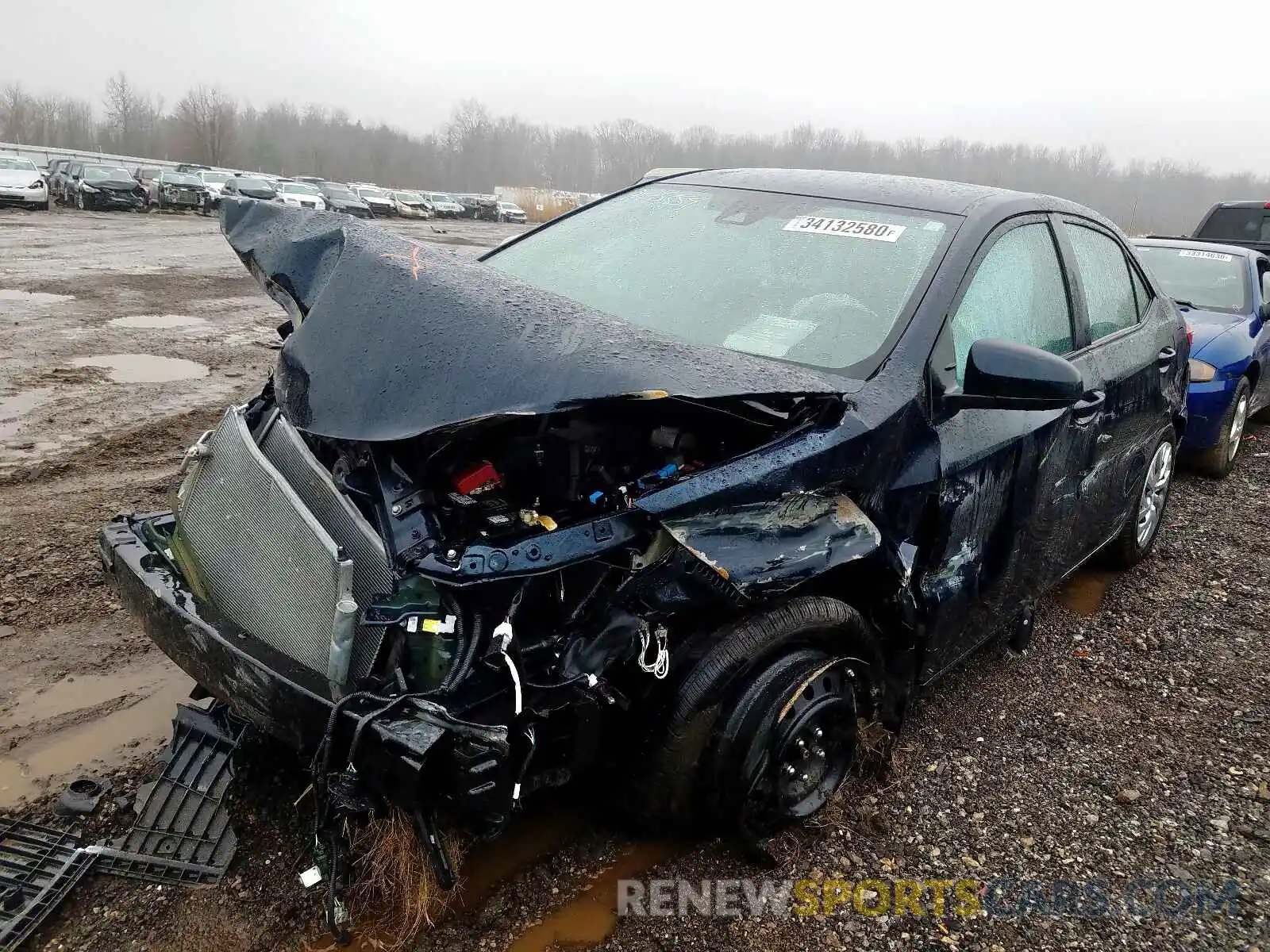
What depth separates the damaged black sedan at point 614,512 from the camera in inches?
75.9

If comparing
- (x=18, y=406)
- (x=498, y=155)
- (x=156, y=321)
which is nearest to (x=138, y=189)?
(x=156, y=321)

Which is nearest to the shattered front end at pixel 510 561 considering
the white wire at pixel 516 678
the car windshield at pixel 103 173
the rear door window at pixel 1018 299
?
the white wire at pixel 516 678

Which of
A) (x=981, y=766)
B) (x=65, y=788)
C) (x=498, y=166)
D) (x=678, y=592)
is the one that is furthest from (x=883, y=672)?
(x=498, y=166)

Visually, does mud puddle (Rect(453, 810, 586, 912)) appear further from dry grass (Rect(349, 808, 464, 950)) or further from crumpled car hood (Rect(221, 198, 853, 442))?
crumpled car hood (Rect(221, 198, 853, 442))

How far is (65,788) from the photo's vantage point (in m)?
2.52

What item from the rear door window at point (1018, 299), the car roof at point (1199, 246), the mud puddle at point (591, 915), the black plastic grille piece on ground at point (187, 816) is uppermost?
the car roof at point (1199, 246)

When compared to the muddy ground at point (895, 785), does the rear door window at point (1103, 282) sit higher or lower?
higher

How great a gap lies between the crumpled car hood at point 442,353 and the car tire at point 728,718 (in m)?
0.62

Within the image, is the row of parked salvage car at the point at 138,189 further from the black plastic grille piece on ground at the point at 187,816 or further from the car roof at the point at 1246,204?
the black plastic grille piece on ground at the point at 187,816

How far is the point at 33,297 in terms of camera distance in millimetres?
10219

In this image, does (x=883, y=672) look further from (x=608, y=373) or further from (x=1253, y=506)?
(x=1253, y=506)

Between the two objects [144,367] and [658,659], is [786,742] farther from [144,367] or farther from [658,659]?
[144,367]

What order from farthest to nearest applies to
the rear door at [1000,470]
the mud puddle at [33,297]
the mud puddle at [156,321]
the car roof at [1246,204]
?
the car roof at [1246,204] < the mud puddle at [33,297] < the mud puddle at [156,321] < the rear door at [1000,470]

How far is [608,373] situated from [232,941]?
1.56m
